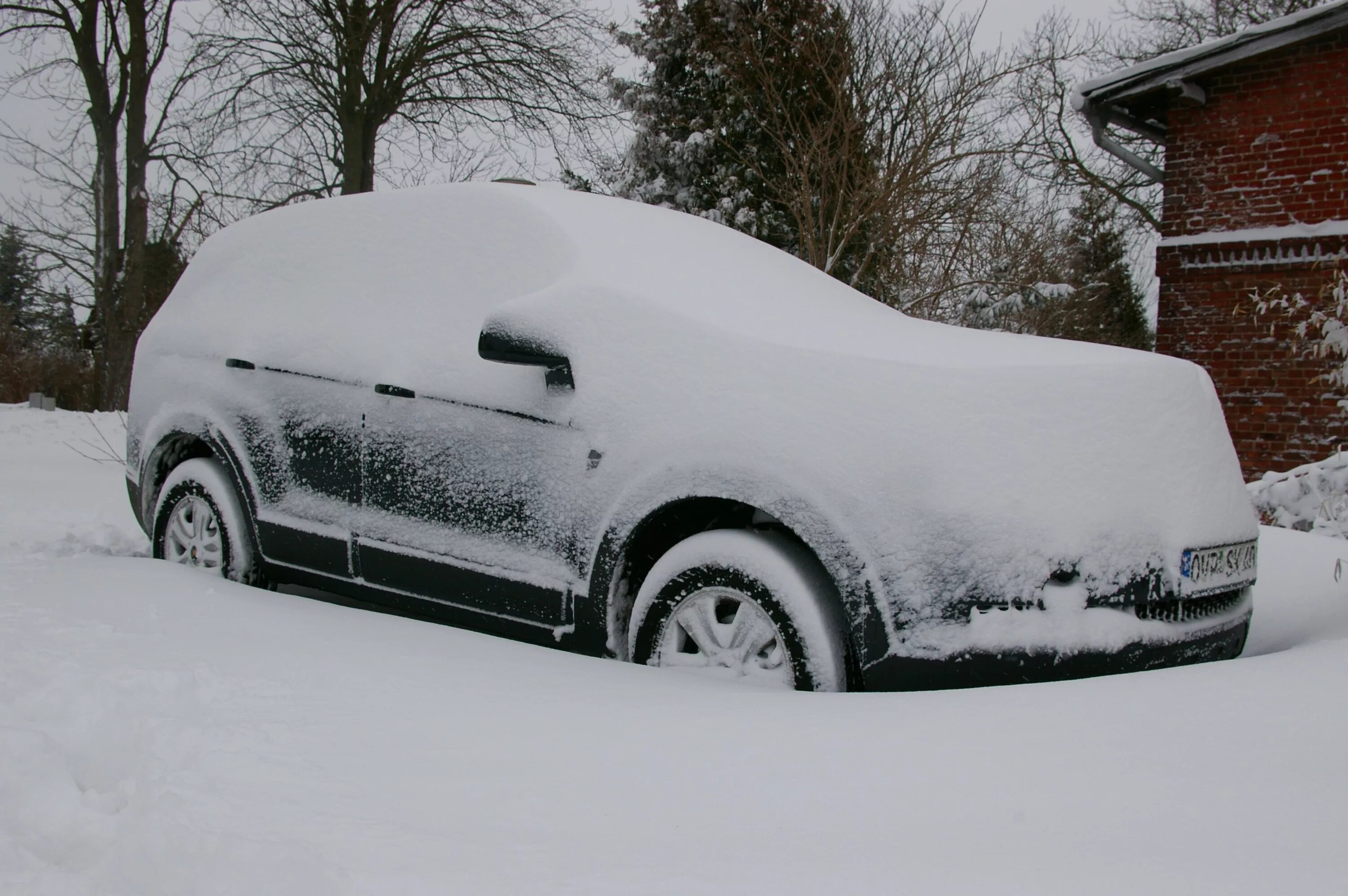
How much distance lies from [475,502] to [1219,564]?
2.28 metres

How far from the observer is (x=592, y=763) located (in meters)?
2.26

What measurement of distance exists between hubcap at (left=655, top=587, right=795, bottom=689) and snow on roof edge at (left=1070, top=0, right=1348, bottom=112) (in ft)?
28.1

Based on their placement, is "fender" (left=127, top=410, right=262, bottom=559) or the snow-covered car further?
"fender" (left=127, top=410, right=262, bottom=559)

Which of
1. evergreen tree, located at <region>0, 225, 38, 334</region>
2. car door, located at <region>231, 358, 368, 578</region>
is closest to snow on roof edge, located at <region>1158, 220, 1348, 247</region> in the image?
car door, located at <region>231, 358, 368, 578</region>

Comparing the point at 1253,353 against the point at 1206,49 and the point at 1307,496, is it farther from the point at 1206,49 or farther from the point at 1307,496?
the point at 1307,496

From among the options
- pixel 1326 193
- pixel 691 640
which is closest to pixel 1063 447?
pixel 691 640

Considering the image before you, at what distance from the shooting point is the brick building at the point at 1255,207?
927 cm

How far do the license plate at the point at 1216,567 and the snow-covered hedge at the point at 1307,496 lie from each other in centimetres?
290

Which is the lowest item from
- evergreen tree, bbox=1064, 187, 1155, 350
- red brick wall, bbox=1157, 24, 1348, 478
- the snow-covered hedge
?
the snow-covered hedge

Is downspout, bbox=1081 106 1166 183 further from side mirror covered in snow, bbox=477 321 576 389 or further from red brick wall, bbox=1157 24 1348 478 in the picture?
side mirror covered in snow, bbox=477 321 576 389

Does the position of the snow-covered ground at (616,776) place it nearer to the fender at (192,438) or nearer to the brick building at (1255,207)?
the fender at (192,438)

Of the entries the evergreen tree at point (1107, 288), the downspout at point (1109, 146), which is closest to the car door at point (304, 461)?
the downspout at point (1109, 146)

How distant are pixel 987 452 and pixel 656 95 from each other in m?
17.4

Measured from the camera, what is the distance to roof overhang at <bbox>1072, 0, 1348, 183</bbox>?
909 centimetres
